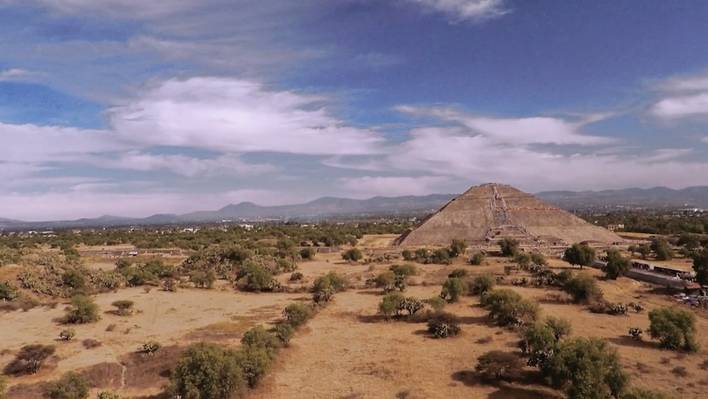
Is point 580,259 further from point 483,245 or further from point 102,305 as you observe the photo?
point 102,305

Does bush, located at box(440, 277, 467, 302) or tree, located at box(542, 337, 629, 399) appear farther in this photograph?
bush, located at box(440, 277, 467, 302)

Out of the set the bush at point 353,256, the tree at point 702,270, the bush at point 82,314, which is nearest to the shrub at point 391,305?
the bush at point 82,314

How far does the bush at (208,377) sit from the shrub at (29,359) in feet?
30.2

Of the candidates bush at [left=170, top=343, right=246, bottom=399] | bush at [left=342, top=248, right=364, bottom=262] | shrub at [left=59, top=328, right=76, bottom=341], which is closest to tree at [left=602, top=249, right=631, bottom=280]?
bush at [left=342, top=248, right=364, bottom=262]

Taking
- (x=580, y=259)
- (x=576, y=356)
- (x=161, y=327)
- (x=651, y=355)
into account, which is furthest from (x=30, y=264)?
(x=580, y=259)

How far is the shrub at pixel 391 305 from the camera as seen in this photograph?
103 ft

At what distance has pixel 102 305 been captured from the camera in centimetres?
3759

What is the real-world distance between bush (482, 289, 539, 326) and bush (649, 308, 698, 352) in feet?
21.1

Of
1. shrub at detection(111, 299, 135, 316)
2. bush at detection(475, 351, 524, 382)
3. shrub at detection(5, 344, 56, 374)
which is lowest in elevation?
bush at detection(475, 351, 524, 382)

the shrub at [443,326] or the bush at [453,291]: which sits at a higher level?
the bush at [453,291]

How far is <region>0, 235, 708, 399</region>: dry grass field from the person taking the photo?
20312 millimetres

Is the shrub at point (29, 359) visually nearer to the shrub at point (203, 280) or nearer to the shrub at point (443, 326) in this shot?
the shrub at point (203, 280)

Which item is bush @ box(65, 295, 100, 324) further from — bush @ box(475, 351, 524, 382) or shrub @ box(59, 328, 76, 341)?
bush @ box(475, 351, 524, 382)

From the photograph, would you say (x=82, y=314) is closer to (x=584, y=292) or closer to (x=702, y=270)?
(x=584, y=292)
